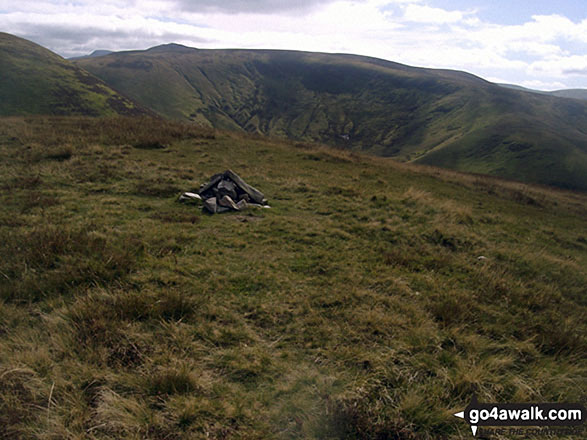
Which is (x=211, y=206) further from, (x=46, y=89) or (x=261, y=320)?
(x=46, y=89)

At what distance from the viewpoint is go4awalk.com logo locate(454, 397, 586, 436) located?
137 inches

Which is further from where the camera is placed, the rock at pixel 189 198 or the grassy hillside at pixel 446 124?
the grassy hillside at pixel 446 124

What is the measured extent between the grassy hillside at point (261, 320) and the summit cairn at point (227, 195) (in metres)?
0.70

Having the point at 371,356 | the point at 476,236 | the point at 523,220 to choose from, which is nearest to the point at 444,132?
the point at 523,220

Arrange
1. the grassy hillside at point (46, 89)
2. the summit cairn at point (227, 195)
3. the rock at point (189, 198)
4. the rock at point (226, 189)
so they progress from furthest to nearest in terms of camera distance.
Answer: the grassy hillside at point (46, 89)
the rock at point (226, 189)
the rock at point (189, 198)
the summit cairn at point (227, 195)

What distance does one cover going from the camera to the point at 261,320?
16.4 feet

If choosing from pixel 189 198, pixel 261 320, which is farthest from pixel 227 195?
pixel 261 320

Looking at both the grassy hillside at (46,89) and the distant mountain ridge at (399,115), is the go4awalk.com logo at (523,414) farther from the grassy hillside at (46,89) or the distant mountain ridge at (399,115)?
the grassy hillside at (46,89)

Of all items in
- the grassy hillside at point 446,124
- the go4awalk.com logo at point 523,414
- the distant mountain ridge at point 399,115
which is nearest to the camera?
the go4awalk.com logo at point 523,414

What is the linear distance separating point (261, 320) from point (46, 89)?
113 m

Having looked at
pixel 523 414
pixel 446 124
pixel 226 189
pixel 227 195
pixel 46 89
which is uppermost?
pixel 446 124

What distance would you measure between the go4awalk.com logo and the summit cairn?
29.4 ft

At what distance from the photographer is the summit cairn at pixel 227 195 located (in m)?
10.7

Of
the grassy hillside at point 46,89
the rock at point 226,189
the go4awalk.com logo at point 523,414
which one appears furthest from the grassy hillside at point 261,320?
the grassy hillside at point 46,89
